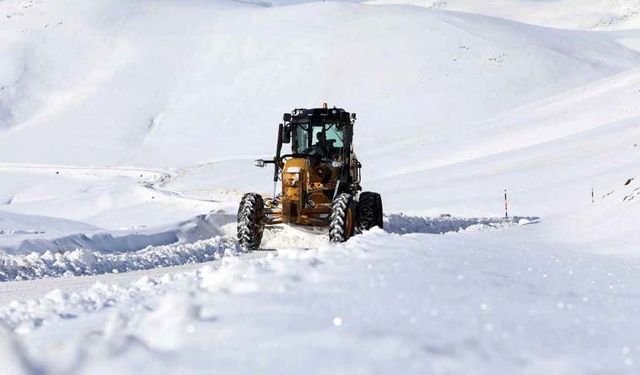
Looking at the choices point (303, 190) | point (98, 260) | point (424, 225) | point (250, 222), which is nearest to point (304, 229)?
point (303, 190)

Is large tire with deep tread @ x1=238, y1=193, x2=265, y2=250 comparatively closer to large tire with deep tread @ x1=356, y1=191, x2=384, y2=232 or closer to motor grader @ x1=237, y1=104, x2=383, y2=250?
motor grader @ x1=237, y1=104, x2=383, y2=250

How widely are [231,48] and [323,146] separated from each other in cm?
7319

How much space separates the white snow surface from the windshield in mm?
1537

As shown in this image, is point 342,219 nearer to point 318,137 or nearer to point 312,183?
point 312,183

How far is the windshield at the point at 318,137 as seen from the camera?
48.1ft

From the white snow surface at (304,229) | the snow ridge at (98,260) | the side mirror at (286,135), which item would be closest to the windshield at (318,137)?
the side mirror at (286,135)

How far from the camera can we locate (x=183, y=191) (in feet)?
141

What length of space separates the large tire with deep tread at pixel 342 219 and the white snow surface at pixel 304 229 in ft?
4.29

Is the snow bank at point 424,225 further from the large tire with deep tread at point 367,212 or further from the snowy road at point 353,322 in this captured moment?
the snowy road at point 353,322

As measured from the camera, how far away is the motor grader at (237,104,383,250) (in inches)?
545

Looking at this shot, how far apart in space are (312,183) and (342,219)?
159cm

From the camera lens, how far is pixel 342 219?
41.7 ft

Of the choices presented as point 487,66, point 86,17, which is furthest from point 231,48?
point 487,66

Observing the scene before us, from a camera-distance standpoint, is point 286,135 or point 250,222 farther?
point 286,135
